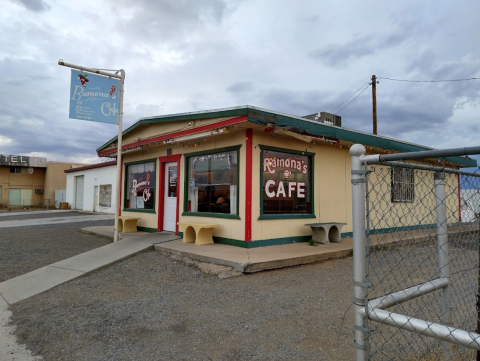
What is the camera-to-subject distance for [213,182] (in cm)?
887

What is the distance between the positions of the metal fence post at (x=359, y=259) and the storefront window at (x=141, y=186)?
31.6 feet

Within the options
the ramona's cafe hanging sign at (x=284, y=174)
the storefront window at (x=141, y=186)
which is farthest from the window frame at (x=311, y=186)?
the storefront window at (x=141, y=186)

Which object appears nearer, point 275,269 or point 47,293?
point 47,293

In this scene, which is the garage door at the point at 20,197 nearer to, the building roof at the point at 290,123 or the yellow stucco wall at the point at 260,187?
the building roof at the point at 290,123

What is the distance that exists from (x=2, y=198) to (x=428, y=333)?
4087cm

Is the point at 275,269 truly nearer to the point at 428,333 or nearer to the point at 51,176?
the point at 428,333

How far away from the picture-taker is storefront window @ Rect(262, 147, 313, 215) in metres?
8.21

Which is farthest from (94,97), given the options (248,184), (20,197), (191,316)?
(20,197)

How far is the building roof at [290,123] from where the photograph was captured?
7.12 m

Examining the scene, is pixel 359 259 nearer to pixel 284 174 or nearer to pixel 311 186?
pixel 284 174

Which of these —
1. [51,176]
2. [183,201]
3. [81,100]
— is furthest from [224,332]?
[51,176]

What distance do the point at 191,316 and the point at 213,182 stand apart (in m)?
4.90

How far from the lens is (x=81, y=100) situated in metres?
8.33

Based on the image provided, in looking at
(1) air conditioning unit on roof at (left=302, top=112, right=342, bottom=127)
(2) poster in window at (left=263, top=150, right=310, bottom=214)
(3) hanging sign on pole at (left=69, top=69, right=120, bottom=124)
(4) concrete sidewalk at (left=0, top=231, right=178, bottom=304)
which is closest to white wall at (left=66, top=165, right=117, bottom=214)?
(3) hanging sign on pole at (left=69, top=69, right=120, bottom=124)
